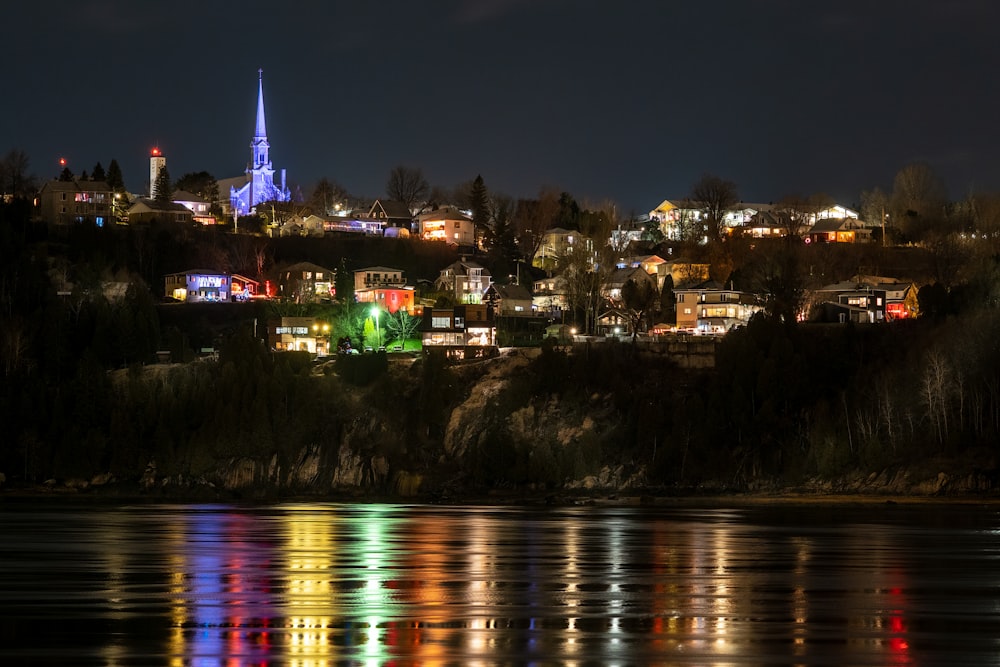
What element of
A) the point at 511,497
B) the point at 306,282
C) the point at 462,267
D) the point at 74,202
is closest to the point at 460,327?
the point at 462,267

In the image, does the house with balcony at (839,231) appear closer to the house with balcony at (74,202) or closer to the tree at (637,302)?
the tree at (637,302)

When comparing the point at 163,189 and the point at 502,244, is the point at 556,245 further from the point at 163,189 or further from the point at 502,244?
the point at 163,189

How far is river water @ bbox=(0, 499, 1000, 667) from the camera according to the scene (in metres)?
24.5

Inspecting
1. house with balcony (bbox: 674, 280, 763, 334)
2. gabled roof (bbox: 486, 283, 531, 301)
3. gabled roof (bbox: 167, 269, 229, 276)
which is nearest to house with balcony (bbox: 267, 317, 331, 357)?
gabled roof (bbox: 167, 269, 229, 276)

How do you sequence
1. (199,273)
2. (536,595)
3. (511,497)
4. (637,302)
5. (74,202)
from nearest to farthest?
(536,595)
(511,497)
(637,302)
(199,273)
(74,202)

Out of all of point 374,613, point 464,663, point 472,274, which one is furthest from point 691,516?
point 472,274

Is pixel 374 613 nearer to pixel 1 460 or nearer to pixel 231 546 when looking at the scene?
pixel 231 546

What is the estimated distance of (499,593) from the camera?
107ft

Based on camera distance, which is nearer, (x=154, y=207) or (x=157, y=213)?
(x=157, y=213)

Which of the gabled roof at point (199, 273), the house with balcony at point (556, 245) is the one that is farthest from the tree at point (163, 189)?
the house with balcony at point (556, 245)

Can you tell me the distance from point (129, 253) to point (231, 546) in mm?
83141

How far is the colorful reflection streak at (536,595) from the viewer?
24562mm

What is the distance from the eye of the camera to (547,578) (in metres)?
36.1

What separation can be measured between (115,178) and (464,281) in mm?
52407
